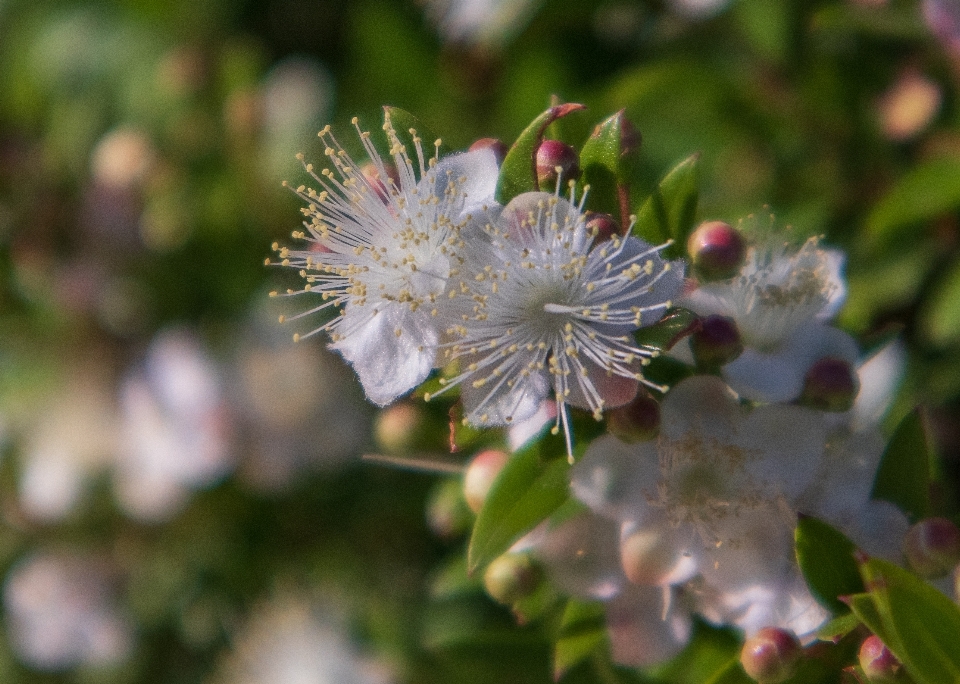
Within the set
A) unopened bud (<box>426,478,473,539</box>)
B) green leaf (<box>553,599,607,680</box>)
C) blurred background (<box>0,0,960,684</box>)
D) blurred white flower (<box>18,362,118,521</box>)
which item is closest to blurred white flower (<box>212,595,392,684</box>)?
blurred background (<box>0,0,960,684</box>)

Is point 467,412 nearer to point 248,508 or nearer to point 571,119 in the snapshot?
point 571,119

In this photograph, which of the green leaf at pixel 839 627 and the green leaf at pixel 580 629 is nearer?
the green leaf at pixel 839 627

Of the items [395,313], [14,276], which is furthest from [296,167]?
[395,313]

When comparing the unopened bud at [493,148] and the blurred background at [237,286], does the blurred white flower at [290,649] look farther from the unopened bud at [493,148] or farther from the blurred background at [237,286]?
the unopened bud at [493,148]

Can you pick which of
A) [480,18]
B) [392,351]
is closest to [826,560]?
[392,351]

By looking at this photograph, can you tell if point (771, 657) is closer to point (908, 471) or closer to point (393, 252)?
point (908, 471)

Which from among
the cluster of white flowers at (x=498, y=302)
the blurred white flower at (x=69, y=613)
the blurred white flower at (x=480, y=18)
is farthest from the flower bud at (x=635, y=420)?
the blurred white flower at (x=69, y=613)
